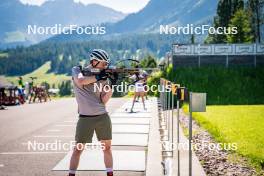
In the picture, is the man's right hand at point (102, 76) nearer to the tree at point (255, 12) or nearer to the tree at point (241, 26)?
the tree at point (241, 26)

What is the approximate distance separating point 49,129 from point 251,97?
91.6 feet

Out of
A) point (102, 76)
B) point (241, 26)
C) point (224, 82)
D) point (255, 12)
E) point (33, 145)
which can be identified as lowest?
point (33, 145)

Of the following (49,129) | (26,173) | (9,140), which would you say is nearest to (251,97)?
(49,129)

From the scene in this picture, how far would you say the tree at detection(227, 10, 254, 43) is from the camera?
6694 cm

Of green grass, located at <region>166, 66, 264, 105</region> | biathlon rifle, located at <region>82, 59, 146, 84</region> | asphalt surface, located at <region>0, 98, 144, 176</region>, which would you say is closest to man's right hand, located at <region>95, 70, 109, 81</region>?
biathlon rifle, located at <region>82, 59, 146, 84</region>

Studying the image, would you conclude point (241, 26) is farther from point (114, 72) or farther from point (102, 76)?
point (102, 76)

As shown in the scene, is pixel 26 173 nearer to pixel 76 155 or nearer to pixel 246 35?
pixel 76 155

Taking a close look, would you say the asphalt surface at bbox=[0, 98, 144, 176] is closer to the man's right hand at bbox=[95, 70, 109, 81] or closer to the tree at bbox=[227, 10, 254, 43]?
the man's right hand at bbox=[95, 70, 109, 81]

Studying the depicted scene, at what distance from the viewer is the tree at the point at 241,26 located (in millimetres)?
66938

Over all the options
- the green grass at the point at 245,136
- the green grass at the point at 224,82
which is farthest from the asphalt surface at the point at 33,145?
the green grass at the point at 224,82

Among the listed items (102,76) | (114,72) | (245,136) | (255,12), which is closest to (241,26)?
(255,12)

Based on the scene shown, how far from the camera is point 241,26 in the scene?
67.4 meters

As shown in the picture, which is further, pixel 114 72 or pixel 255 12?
pixel 255 12

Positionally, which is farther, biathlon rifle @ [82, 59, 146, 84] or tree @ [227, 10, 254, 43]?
tree @ [227, 10, 254, 43]
